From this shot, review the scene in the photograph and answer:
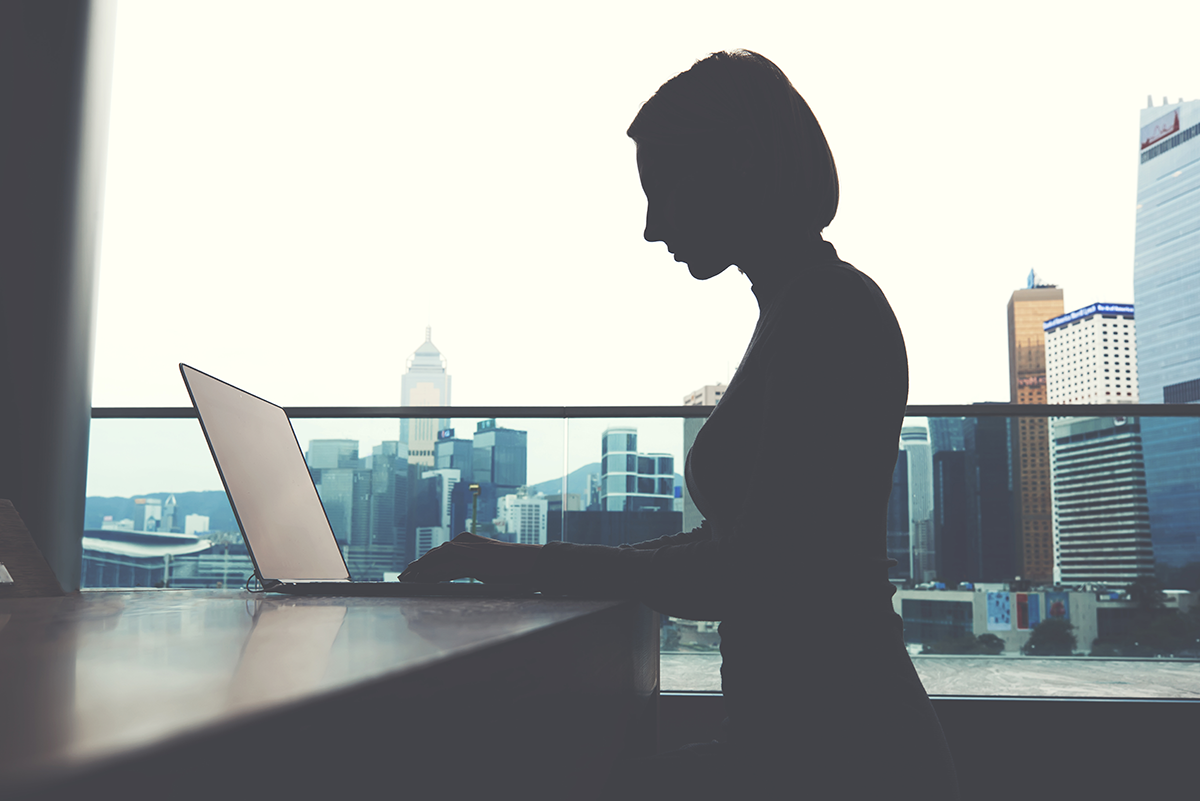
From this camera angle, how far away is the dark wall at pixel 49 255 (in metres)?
1.97

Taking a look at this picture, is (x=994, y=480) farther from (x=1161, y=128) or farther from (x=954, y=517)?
(x=1161, y=128)

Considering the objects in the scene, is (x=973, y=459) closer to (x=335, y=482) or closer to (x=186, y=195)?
(x=335, y=482)

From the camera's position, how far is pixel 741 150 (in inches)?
32.7

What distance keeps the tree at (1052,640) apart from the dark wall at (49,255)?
311cm

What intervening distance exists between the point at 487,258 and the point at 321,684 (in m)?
18.9

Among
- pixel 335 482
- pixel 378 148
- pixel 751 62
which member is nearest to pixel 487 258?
pixel 378 148

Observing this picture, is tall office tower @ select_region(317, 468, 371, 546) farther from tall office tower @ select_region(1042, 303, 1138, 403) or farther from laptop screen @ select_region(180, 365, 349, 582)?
tall office tower @ select_region(1042, 303, 1138, 403)

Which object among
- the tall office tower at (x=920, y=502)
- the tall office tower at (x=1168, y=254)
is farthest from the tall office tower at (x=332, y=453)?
the tall office tower at (x=1168, y=254)

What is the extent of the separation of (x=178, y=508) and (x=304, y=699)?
2.94 metres

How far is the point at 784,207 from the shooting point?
2.77 feet

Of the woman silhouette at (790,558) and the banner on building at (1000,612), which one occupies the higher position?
the woman silhouette at (790,558)

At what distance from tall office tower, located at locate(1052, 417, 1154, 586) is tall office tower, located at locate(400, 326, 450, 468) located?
7.40 ft

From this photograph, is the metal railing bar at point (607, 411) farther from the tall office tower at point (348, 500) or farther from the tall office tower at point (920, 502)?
the tall office tower at point (348, 500)

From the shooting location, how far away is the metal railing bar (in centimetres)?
249
